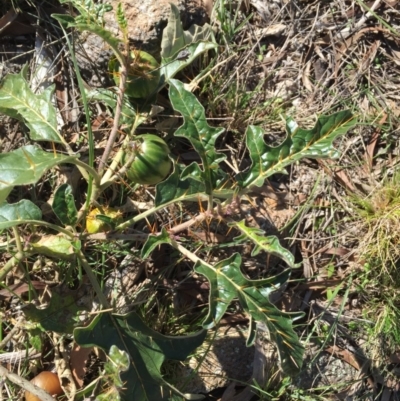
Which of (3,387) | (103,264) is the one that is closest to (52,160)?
(103,264)

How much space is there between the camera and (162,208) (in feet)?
7.81

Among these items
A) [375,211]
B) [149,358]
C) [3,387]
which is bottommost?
[3,387]

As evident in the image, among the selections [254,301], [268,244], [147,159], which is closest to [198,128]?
A: [147,159]

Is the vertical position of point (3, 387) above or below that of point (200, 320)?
below

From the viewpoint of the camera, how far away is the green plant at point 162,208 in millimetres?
2236

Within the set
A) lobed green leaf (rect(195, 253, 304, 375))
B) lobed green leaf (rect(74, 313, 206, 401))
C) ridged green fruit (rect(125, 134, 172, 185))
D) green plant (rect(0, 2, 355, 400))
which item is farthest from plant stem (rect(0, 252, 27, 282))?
lobed green leaf (rect(195, 253, 304, 375))

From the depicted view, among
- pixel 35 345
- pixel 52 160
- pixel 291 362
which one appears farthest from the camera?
pixel 35 345

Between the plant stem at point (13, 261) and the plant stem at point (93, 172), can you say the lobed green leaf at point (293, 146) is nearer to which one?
the plant stem at point (93, 172)

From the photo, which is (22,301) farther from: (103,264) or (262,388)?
(262,388)

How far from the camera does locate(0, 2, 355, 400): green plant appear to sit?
2.24 meters

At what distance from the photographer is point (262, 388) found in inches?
109

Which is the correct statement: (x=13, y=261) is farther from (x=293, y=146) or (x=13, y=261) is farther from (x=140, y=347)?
(x=293, y=146)

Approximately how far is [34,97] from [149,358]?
1092 mm

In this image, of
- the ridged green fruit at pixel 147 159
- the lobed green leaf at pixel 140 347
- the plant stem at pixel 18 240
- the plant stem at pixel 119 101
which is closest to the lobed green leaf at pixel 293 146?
the ridged green fruit at pixel 147 159
